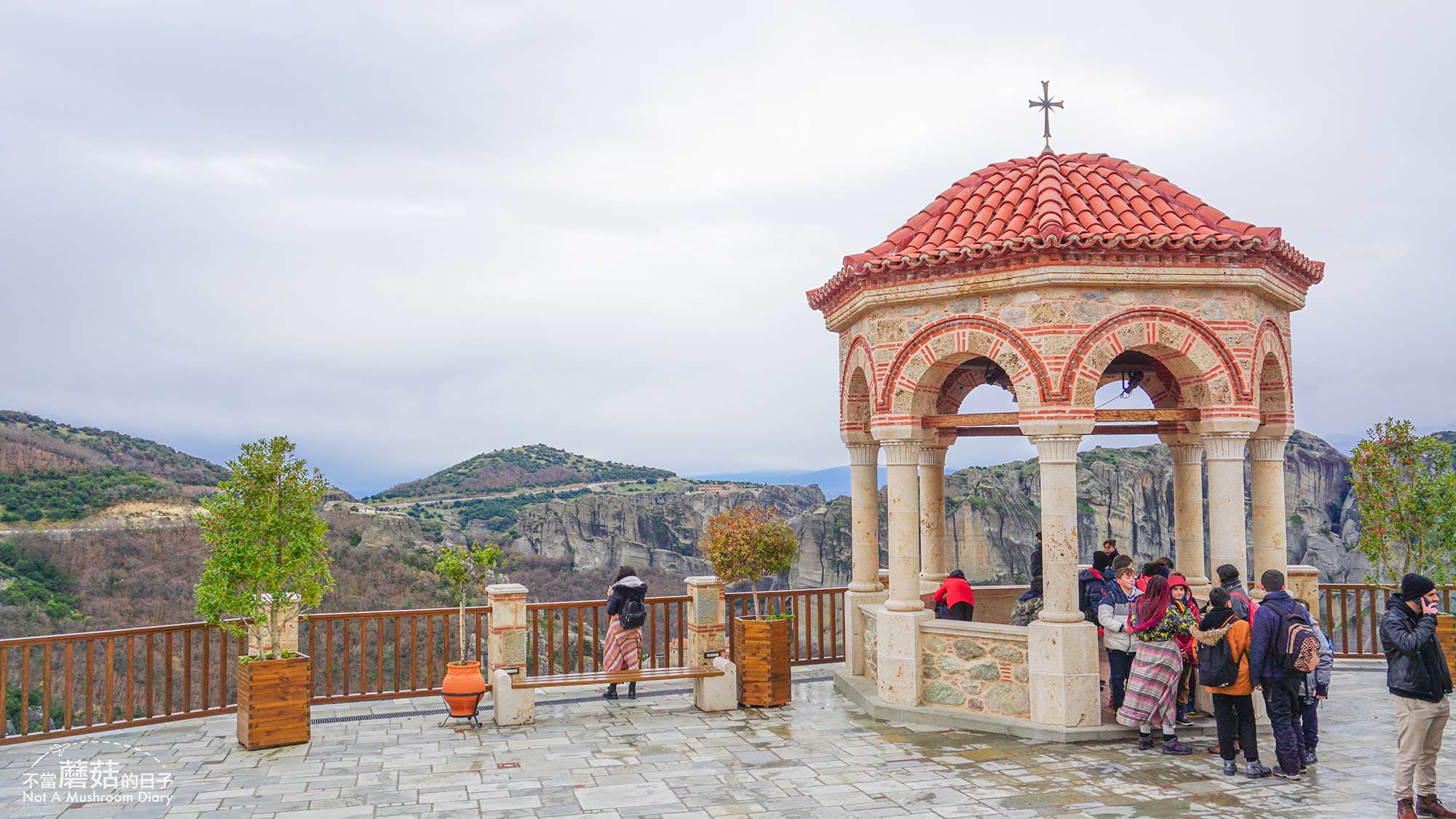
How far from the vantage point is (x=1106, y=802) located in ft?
22.6

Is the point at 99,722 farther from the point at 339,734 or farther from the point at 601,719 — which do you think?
the point at 601,719

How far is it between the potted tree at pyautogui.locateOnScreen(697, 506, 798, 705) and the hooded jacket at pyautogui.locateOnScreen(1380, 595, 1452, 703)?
5.61 meters

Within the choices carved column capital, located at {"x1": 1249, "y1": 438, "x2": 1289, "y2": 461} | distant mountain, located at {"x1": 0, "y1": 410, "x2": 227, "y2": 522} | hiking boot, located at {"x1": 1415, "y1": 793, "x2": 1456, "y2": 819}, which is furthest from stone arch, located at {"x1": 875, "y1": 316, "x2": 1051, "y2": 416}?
distant mountain, located at {"x1": 0, "y1": 410, "x2": 227, "y2": 522}

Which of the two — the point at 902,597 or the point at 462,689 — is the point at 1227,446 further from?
the point at 462,689

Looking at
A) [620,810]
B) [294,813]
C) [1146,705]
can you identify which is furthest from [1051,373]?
[294,813]

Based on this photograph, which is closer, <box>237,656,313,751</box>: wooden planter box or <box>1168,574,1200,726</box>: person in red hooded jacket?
<box>1168,574,1200,726</box>: person in red hooded jacket

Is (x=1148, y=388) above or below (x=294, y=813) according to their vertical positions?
above

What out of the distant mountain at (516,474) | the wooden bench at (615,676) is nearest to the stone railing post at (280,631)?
A: the wooden bench at (615,676)

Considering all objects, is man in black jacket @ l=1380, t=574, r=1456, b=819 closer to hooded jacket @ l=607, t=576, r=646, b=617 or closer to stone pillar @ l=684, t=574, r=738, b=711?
stone pillar @ l=684, t=574, r=738, b=711

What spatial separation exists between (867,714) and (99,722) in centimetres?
769

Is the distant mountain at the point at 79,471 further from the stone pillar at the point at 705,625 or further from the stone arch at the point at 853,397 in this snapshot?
the stone arch at the point at 853,397

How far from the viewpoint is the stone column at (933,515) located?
1277 cm

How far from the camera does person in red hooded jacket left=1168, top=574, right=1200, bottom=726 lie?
8.12 meters

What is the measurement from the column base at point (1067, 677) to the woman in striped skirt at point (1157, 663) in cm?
40
